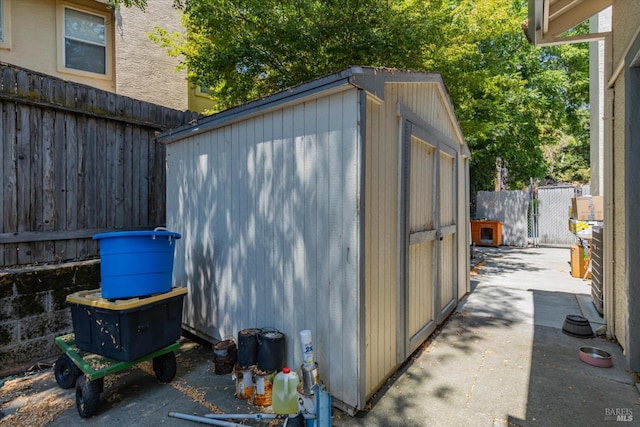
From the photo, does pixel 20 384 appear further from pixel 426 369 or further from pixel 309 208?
pixel 426 369

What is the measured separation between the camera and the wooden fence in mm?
3168

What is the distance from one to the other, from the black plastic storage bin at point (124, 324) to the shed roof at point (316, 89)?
170cm

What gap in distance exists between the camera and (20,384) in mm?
2865

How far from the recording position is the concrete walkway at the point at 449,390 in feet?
7.75

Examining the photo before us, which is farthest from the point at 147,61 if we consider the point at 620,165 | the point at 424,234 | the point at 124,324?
the point at 620,165

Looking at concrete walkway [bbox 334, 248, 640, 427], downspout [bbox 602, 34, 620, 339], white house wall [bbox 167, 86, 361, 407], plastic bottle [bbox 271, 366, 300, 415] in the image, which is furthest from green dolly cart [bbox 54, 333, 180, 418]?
downspout [bbox 602, 34, 620, 339]

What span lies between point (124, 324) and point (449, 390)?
2592 mm

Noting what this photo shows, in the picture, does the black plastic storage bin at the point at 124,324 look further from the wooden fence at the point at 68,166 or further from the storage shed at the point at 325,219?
the wooden fence at the point at 68,166

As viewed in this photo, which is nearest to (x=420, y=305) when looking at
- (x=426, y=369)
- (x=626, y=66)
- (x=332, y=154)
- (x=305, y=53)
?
(x=426, y=369)

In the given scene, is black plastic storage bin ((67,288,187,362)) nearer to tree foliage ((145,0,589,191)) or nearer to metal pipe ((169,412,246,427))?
metal pipe ((169,412,246,427))

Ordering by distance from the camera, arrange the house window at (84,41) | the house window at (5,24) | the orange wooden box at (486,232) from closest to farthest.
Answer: the house window at (5,24), the house window at (84,41), the orange wooden box at (486,232)

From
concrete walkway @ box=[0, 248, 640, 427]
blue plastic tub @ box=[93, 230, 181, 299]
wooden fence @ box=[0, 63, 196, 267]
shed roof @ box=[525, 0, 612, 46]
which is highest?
shed roof @ box=[525, 0, 612, 46]

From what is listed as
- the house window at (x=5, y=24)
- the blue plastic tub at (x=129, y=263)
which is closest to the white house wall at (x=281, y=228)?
the blue plastic tub at (x=129, y=263)

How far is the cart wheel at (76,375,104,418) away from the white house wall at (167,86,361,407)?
3.71ft
